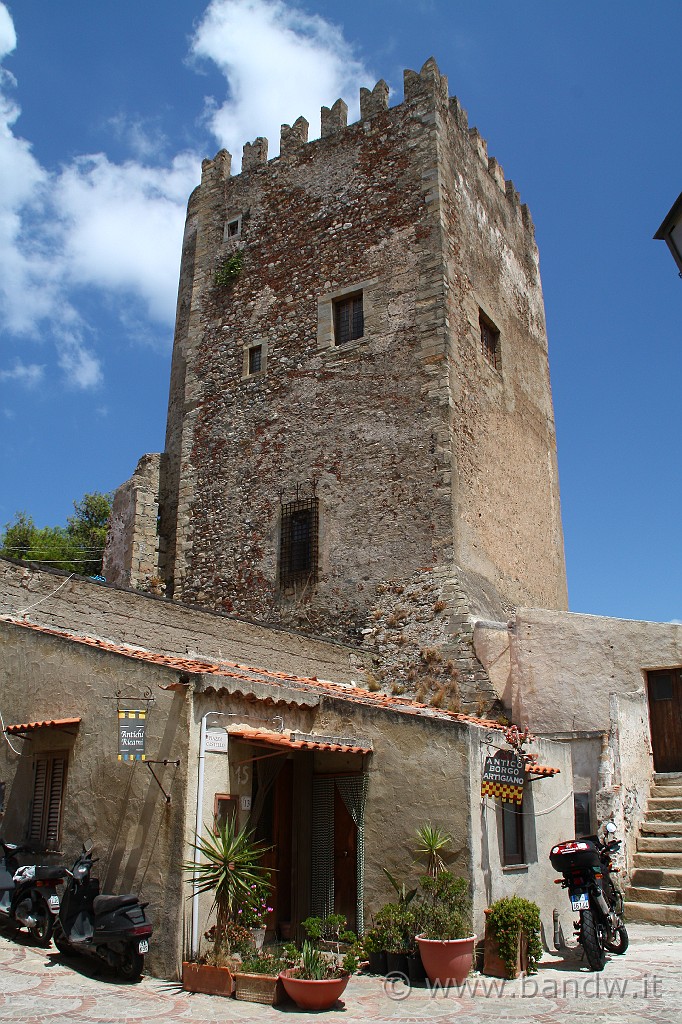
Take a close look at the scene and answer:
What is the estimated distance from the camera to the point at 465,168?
60.4 ft

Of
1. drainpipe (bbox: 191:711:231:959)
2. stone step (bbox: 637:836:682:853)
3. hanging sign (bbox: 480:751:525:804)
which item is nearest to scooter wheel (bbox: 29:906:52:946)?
drainpipe (bbox: 191:711:231:959)

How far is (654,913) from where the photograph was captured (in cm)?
1088

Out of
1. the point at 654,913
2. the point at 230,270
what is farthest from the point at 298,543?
the point at 654,913

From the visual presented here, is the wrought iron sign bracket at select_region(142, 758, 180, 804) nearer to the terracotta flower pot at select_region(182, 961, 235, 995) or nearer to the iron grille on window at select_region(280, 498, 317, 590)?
the terracotta flower pot at select_region(182, 961, 235, 995)

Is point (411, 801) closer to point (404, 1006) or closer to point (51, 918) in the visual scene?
point (404, 1006)

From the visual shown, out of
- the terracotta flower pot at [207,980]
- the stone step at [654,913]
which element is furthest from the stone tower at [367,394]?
the terracotta flower pot at [207,980]

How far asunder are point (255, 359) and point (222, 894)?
12925 millimetres

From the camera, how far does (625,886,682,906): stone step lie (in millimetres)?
10984

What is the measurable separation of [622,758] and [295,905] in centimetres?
524

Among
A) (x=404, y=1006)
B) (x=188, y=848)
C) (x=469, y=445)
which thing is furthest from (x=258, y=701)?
(x=469, y=445)

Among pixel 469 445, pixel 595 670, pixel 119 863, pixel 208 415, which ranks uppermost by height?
pixel 208 415

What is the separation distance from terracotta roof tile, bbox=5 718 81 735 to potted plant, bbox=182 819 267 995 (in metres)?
1.97

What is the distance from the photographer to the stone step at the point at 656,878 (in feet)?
36.8

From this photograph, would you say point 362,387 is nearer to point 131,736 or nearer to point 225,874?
point 131,736
